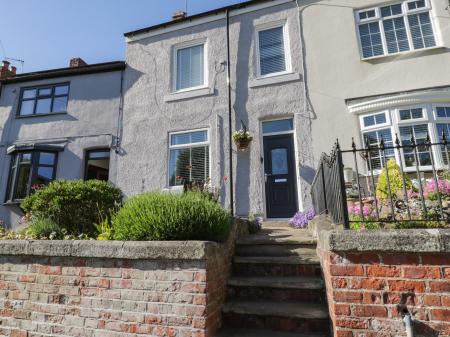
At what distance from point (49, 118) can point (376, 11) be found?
1158cm

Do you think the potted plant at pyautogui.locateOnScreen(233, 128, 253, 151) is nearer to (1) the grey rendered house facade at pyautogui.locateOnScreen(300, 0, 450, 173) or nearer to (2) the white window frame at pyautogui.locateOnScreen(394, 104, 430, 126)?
(1) the grey rendered house facade at pyautogui.locateOnScreen(300, 0, 450, 173)

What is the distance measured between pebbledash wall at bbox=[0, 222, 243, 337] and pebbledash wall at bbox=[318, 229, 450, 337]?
126cm

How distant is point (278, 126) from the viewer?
28.8 ft

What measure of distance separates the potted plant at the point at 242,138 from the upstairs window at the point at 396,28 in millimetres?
3961

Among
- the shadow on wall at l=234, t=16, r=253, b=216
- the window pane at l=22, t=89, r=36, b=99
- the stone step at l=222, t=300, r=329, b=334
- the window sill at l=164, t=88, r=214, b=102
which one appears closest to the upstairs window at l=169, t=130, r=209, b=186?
the shadow on wall at l=234, t=16, r=253, b=216

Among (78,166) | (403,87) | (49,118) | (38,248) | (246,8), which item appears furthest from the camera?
(49,118)

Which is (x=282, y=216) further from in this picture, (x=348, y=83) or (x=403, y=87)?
(x=403, y=87)

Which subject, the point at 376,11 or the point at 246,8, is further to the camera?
the point at 246,8

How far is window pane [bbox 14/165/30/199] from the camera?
10711mm

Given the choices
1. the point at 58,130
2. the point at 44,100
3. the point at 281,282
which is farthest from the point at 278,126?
A: the point at 44,100

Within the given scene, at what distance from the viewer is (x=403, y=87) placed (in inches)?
310

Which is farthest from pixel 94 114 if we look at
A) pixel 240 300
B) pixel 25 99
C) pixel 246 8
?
pixel 240 300

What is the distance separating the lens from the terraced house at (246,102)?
7.98 meters

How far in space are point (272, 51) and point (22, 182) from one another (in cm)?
993
